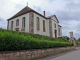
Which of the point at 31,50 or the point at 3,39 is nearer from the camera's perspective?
the point at 3,39

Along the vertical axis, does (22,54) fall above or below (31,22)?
below

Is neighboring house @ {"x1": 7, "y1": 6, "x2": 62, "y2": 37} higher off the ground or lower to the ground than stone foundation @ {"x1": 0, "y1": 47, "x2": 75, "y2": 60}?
higher

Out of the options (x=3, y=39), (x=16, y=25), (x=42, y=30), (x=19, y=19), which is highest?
(x=19, y=19)

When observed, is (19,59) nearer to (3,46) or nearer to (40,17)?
(3,46)

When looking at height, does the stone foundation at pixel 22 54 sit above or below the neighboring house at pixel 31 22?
below

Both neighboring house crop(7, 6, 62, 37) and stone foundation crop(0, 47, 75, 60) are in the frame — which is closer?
stone foundation crop(0, 47, 75, 60)

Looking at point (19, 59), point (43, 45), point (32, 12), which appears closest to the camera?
point (19, 59)

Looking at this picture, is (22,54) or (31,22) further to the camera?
(31,22)

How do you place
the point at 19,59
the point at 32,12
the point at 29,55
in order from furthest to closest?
1. the point at 32,12
2. the point at 29,55
3. the point at 19,59

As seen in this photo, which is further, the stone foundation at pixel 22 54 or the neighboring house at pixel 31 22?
the neighboring house at pixel 31 22

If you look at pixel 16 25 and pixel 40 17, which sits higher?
pixel 40 17

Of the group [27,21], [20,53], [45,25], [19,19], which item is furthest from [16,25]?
[20,53]

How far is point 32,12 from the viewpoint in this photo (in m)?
20.2

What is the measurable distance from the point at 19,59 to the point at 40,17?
1799cm
